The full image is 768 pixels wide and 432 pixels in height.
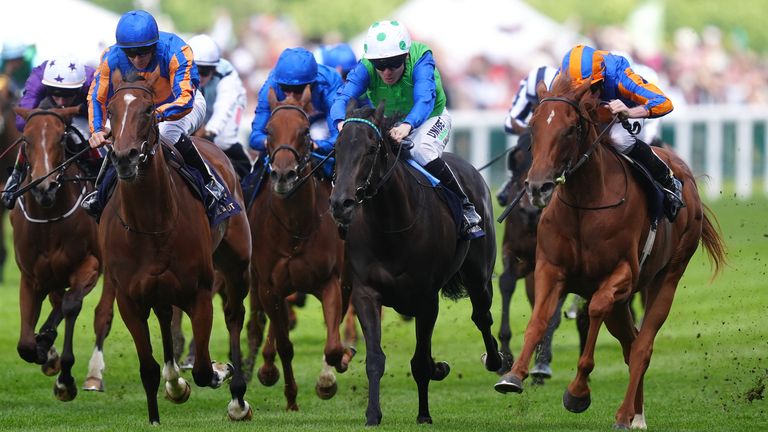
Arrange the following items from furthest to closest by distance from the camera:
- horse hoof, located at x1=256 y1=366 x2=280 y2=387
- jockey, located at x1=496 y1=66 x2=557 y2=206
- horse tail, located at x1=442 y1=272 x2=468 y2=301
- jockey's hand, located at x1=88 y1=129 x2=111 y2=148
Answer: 1. jockey, located at x1=496 y1=66 x2=557 y2=206
2. horse hoof, located at x1=256 y1=366 x2=280 y2=387
3. horse tail, located at x1=442 y1=272 x2=468 y2=301
4. jockey's hand, located at x1=88 y1=129 x2=111 y2=148

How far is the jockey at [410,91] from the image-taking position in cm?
931

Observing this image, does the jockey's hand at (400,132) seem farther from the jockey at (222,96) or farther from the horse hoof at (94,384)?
the jockey at (222,96)

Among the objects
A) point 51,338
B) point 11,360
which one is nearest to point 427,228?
point 51,338

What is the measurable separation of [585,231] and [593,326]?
514mm

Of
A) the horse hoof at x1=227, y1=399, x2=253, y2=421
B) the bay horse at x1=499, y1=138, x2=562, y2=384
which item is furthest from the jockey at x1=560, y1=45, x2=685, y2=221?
the horse hoof at x1=227, y1=399, x2=253, y2=421

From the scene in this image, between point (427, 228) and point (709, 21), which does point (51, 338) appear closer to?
point (427, 228)

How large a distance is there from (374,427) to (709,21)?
37.8m

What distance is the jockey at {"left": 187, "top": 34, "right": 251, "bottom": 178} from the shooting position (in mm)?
12078

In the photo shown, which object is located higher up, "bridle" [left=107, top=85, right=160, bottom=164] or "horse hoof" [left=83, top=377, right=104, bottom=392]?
"bridle" [left=107, top=85, right=160, bottom=164]

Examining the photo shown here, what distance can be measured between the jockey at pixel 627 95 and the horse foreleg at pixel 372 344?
5.23ft

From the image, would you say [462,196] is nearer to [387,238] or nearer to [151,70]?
[387,238]

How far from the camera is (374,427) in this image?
28.3ft

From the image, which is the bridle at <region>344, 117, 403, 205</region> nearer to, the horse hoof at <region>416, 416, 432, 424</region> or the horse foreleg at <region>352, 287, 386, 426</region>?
the horse foreleg at <region>352, 287, 386, 426</region>

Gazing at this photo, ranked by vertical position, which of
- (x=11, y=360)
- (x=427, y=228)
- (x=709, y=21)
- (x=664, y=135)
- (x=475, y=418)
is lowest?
(x=709, y=21)
